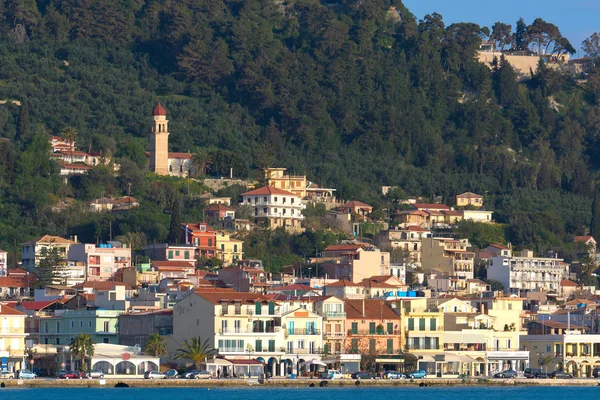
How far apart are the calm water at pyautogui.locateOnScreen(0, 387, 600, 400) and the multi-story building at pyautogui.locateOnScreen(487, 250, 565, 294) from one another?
41.4m

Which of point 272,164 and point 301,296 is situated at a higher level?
point 272,164

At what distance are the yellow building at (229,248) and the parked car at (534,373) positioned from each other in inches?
1365

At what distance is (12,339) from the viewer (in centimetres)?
8731

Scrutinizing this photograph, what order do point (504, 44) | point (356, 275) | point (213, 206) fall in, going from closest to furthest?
point (356, 275), point (213, 206), point (504, 44)

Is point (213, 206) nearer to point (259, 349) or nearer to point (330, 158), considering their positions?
point (330, 158)

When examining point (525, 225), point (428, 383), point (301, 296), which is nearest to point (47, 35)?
point (525, 225)

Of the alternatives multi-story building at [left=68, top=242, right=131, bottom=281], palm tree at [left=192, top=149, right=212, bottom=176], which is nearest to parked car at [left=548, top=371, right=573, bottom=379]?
multi-story building at [left=68, top=242, right=131, bottom=281]

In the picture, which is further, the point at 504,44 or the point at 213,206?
the point at 504,44

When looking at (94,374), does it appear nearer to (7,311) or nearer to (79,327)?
(7,311)

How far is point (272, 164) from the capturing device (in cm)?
14588

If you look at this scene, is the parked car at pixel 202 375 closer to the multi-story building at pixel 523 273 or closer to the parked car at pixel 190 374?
the parked car at pixel 190 374

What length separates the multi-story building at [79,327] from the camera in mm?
90688

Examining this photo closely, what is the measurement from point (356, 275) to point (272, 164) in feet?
98.0

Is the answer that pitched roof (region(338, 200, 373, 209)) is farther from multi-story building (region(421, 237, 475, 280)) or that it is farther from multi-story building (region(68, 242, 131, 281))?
multi-story building (region(68, 242, 131, 281))
